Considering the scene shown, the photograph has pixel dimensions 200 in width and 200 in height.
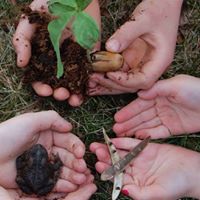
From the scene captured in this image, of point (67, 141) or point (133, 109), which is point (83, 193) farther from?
point (133, 109)

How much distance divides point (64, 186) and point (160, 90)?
27.6 inches

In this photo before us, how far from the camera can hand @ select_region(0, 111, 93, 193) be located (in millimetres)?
2270

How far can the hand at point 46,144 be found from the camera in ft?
7.45

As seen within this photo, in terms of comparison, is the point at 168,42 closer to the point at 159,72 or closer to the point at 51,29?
the point at 159,72

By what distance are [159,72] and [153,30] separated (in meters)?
0.22

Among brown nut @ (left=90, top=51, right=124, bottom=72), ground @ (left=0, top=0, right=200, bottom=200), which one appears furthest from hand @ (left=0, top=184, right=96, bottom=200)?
brown nut @ (left=90, top=51, right=124, bottom=72)

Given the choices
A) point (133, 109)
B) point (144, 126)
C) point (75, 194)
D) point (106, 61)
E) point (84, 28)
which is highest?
point (84, 28)

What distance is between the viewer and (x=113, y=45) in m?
2.23

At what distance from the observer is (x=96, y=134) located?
2705mm

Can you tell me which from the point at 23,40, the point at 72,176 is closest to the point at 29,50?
the point at 23,40

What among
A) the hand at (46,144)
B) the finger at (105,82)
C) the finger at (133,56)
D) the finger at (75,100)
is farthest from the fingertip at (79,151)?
the finger at (133,56)

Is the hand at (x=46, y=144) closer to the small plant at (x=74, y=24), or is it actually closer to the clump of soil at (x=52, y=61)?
the clump of soil at (x=52, y=61)

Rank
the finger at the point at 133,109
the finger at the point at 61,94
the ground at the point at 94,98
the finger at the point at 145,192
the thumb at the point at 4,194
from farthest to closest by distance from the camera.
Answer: the ground at the point at 94,98 → the finger at the point at 133,109 → the finger at the point at 61,94 → the finger at the point at 145,192 → the thumb at the point at 4,194

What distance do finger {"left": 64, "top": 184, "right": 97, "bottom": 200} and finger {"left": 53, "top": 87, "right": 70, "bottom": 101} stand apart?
474 millimetres
